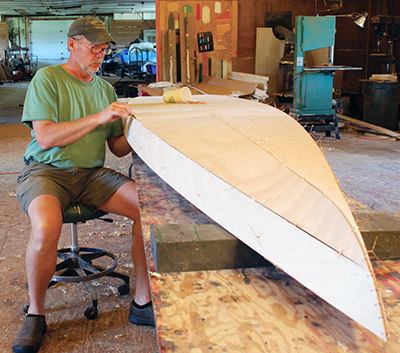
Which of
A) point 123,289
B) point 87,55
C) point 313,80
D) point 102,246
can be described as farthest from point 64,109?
point 313,80

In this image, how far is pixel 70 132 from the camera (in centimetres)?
197

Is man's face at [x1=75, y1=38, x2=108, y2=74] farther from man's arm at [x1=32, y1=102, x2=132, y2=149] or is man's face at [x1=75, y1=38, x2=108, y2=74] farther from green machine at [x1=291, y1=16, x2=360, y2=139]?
green machine at [x1=291, y1=16, x2=360, y2=139]

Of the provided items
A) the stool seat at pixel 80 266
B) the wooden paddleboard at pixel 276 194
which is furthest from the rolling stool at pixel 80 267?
the wooden paddleboard at pixel 276 194

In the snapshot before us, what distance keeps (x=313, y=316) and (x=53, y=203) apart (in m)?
1.26

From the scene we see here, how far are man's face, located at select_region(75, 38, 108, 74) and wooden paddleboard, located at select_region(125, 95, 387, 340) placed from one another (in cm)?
47

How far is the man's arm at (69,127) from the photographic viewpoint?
195 cm

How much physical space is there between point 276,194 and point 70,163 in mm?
1286

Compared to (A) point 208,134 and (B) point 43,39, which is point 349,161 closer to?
(A) point 208,134

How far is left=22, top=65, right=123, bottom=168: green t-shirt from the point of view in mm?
1994

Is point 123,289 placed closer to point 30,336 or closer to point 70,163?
point 30,336

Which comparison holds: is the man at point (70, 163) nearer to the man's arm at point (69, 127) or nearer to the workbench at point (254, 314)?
the man's arm at point (69, 127)

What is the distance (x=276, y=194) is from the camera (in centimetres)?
119

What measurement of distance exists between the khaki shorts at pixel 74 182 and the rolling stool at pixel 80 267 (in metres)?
0.05

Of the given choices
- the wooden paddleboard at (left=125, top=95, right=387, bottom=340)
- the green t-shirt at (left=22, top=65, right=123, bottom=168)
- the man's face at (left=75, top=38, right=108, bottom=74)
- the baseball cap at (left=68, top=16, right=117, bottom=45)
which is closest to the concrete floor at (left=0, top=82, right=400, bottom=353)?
the wooden paddleboard at (left=125, top=95, right=387, bottom=340)
